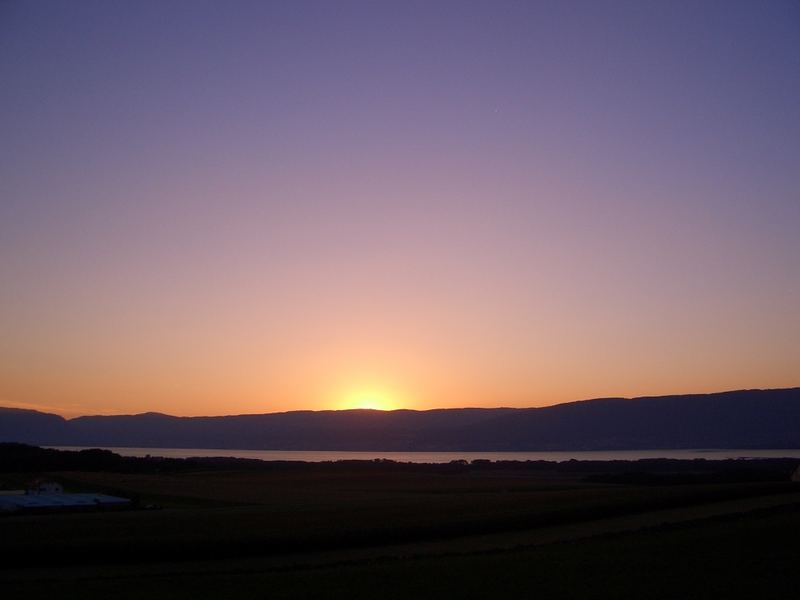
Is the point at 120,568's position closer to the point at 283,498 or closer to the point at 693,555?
the point at 693,555

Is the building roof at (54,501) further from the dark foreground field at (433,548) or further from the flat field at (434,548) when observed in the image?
the flat field at (434,548)

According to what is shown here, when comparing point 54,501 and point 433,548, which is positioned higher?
point 54,501

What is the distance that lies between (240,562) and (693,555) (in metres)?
11.1

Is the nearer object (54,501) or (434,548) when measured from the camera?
(434,548)

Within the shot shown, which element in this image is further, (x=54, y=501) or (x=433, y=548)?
(x=54, y=501)

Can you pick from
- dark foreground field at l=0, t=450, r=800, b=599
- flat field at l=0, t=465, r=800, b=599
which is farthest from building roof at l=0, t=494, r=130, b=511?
flat field at l=0, t=465, r=800, b=599

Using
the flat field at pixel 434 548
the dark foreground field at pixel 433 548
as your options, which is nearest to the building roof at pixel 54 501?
the dark foreground field at pixel 433 548

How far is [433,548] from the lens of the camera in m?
24.0

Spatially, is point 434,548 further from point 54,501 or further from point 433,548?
point 54,501

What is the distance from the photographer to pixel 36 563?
2252 centimetres

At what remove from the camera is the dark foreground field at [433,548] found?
16.6 metres

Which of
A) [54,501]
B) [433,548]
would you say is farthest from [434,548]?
[54,501]

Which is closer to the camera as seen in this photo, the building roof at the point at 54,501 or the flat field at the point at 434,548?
the flat field at the point at 434,548

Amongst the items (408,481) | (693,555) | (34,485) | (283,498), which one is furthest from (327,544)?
(408,481)
